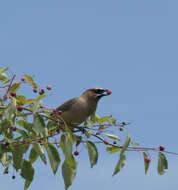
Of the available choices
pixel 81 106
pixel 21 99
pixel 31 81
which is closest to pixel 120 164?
pixel 21 99

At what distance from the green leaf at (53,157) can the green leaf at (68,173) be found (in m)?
0.21

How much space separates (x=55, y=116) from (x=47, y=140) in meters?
0.22

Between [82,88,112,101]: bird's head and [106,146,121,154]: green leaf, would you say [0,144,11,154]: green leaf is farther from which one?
[82,88,112,101]: bird's head

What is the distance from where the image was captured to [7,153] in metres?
3.92

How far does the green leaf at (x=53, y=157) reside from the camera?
3504mm

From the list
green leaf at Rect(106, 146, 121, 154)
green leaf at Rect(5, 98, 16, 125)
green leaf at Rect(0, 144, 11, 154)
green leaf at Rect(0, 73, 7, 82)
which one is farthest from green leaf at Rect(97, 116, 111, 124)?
green leaf at Rect(5, 98, 16, 125)

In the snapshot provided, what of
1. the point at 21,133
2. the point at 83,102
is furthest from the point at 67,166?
the point at 83,102

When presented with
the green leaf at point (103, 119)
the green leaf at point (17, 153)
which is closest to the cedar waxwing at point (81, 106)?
the green leaf at point (103, 119)

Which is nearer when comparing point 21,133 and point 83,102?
point 21,133

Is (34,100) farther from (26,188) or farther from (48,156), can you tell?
(26,188)

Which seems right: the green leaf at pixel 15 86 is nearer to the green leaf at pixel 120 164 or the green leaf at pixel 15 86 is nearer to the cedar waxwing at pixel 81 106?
the green leaf at pixel 120 164

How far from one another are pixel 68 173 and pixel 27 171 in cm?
38

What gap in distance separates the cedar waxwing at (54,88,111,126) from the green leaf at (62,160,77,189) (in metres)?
1.83

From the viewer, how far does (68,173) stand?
3.70m
